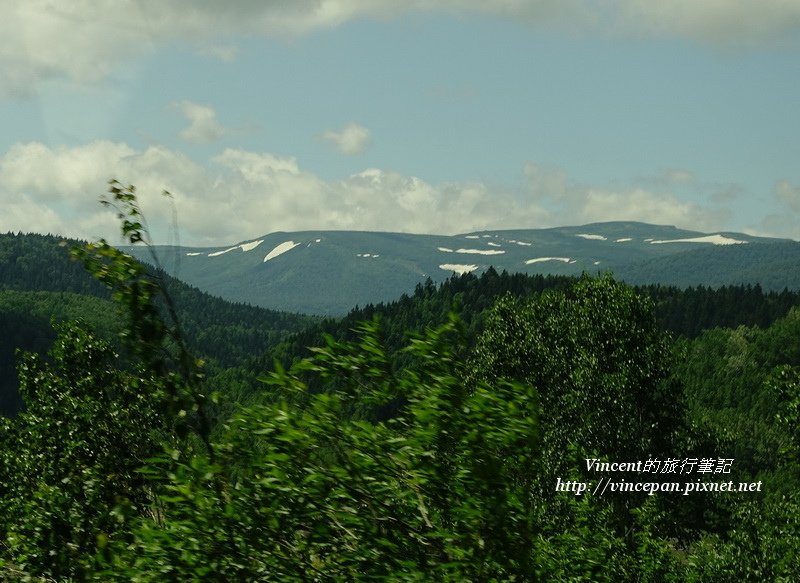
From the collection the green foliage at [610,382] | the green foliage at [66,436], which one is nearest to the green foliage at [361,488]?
the green foliage at [66,436]

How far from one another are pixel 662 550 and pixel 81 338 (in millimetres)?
28423

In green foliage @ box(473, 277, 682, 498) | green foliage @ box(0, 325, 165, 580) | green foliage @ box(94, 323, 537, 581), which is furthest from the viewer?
green foliage @ box(473, 277, 682, 498)

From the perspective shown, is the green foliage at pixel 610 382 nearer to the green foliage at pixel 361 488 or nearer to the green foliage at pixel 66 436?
the green foliage at pixel 66 436

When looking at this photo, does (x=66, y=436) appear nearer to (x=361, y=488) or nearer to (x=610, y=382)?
(x=610, y=382)

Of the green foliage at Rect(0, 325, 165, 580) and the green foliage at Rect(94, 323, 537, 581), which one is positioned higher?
the green foliage at Rect(94, 323, 537, 581)

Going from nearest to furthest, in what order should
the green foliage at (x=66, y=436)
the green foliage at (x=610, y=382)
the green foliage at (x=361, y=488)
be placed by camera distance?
1. the green foliage at (x=361, y=488)
2. the green foliage at (x=66, y=436)
3. the green foliage at (x=610, y=382)

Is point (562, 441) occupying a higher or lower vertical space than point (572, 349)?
lower

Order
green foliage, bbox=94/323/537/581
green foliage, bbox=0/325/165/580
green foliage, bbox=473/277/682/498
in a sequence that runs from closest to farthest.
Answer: green foliage, bbox=94/323/537/581 → green foliage, bbox=0/325/165/580 → green foliage, bbox=473/277/682/498

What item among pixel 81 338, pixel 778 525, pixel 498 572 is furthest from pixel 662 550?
pixel 81 338

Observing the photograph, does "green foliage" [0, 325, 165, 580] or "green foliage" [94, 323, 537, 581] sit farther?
"green foliage" [0, 325, 165, 580]

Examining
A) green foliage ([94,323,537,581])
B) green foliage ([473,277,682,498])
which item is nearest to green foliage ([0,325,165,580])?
green foliage ([94,323,537,581])

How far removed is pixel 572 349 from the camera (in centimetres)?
6044

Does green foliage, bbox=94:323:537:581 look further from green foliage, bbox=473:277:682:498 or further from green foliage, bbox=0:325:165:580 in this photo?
green foliage, bbox=473:277:682:498

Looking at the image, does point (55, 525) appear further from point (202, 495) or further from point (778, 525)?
point (778, 525)
